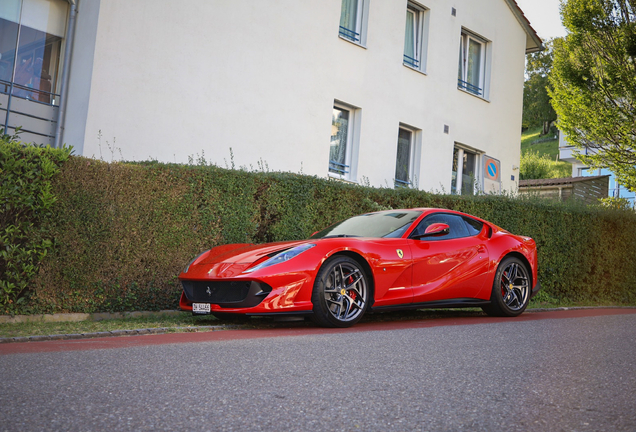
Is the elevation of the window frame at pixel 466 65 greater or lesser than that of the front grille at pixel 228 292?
greater

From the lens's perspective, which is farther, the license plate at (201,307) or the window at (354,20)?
the window at (354,20)

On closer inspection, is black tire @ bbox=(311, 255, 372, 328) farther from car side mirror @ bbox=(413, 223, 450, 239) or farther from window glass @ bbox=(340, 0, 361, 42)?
A: window glass @ bbox=(340, 0, 361, 42)

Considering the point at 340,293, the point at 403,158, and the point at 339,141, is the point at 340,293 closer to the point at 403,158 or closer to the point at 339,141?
the point at 339,141

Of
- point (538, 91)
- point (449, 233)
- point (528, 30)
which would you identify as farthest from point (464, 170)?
point (538, 91)

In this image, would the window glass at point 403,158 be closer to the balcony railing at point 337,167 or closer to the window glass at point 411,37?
the balcony railing at point 337,167

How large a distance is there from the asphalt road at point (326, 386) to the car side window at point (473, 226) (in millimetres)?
2829

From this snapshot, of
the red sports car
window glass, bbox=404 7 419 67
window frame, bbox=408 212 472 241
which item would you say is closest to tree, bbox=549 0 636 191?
window glass, bbox=404 7 419 67

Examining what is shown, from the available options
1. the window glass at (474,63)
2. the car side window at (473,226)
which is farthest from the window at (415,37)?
the car side window at (473,226)

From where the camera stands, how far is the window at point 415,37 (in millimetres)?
16016

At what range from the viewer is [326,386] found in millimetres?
3598

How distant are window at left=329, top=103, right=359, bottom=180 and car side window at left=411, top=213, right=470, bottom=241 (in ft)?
20.0

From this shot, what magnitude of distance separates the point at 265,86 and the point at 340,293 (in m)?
6.97

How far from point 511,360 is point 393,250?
8.99ft

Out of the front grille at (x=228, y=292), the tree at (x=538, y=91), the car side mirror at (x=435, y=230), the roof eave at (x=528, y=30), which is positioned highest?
the tree at (x=538, y=91)
